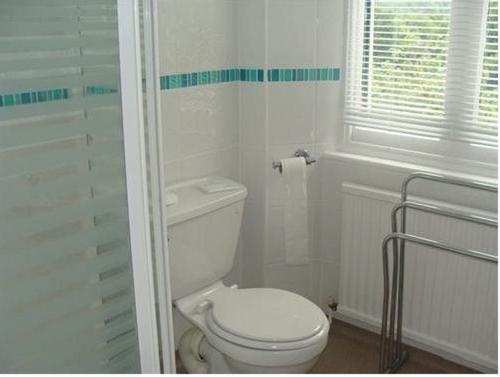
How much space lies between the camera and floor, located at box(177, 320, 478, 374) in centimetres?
230

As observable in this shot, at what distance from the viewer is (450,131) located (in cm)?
227

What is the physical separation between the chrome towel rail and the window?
243 millimetres

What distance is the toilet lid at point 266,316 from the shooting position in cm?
180

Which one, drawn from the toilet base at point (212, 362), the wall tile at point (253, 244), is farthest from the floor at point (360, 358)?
the wall tile at point (253, 244)

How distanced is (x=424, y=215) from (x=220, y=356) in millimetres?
906

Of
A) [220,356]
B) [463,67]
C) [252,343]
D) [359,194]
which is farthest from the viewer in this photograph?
[359,194]

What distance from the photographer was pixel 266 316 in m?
1.89

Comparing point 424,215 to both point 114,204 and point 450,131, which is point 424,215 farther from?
point 114,204

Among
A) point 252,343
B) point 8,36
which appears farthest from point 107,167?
point 252,343

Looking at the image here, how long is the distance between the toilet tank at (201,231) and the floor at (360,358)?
1.49 ft

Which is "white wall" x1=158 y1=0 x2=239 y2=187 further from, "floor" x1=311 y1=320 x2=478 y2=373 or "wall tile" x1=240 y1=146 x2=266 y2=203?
"floor" x1=311 y1=320 x2=478 y2=373

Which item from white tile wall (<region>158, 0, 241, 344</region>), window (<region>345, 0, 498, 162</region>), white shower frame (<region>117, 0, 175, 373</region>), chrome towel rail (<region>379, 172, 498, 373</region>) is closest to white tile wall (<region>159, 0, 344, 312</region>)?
white tile wall (<region>158, 0, 241, 344</region>)

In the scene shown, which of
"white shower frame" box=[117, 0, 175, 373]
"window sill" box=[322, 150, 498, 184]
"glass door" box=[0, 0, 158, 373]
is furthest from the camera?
"window sill" box=[322, 150, 498, 184]

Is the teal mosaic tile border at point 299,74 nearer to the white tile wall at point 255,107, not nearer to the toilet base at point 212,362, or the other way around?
the white tile wall at point 255,107
